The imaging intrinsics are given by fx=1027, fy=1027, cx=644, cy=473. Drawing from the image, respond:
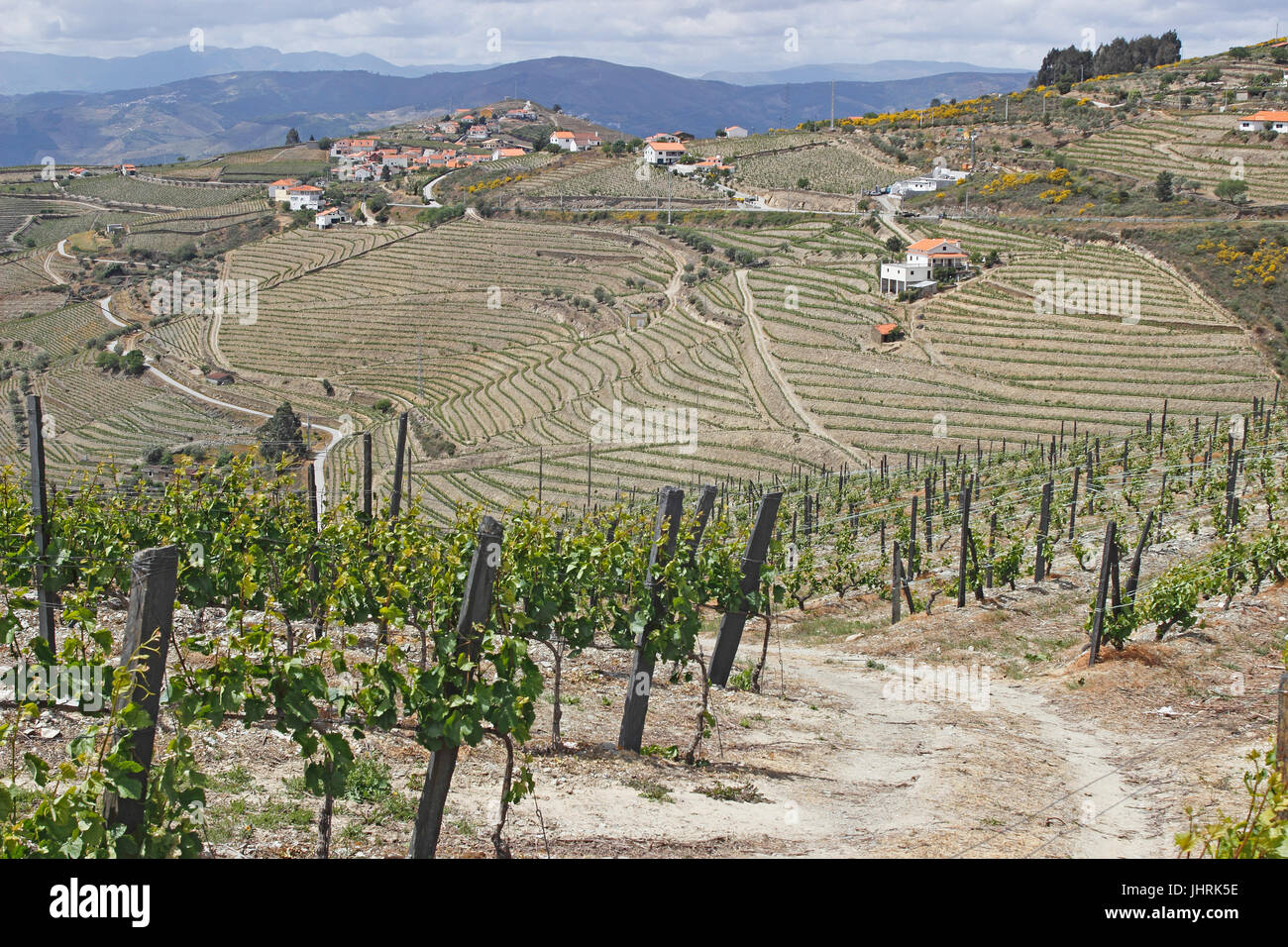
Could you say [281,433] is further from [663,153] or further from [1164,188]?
[663,153]

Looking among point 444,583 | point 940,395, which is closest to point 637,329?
point 940,395

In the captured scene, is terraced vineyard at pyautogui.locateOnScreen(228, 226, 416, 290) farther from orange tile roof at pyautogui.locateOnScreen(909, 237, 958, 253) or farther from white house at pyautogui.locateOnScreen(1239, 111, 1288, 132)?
white house at pyautogui.locateOnScreen(1239, 111, 1288, 132)

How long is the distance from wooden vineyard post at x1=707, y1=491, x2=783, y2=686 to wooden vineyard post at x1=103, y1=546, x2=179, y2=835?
5392mm

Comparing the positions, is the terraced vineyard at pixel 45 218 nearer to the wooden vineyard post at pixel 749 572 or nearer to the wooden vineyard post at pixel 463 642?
the wooden vineyard post at pixel 749 572

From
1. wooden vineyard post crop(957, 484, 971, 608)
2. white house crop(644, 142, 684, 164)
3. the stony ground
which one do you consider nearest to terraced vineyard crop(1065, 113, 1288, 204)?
white house crop(644, 142, 684, 164)

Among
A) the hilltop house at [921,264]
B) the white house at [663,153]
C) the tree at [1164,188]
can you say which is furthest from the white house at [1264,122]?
the white house at [663,153]

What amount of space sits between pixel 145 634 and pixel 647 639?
443cm

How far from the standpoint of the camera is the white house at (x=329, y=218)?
330ft

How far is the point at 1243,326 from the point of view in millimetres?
45594

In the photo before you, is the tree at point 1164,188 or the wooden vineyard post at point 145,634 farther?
the tree at point 1164,188

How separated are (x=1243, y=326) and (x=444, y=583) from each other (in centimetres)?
4791

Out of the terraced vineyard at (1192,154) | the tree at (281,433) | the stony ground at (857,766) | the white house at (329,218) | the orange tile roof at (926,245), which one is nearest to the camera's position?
the stony ground at (857,766)

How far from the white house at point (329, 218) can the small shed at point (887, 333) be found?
66.8 metres

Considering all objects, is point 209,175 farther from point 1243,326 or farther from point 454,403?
point 1243,326
